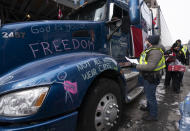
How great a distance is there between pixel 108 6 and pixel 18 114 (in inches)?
99.5

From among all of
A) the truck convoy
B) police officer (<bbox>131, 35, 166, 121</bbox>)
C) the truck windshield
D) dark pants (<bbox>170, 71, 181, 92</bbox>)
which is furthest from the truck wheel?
dark pants (<bbox>170, 71, 181, 92</bbox>)

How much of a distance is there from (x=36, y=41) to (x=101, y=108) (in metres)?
1.24

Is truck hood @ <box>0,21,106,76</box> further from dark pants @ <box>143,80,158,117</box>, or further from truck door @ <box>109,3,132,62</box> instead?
dark pants @ <box>143,80,158,117</box>

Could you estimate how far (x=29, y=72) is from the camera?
1.26 m

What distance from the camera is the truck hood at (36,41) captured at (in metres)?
1.39

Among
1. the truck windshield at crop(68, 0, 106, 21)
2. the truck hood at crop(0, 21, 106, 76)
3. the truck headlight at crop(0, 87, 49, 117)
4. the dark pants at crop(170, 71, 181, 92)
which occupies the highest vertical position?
the truck windshield at crop(68, 0, 106, 21)

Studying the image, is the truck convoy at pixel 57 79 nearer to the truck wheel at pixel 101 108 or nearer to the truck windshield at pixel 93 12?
the truck wheel at pixel 101 108

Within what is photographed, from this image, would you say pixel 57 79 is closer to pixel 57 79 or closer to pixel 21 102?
pixel 57 79

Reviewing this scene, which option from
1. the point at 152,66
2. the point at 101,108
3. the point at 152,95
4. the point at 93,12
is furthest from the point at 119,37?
the point at 101,108

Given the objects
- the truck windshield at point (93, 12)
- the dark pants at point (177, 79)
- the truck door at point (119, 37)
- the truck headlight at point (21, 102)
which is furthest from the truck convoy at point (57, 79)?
the dark pants at point (177, 79)

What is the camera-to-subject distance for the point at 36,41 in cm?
154

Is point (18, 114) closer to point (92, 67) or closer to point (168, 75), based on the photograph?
point (92, 67)

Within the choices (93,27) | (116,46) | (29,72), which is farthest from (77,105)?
(116,46)

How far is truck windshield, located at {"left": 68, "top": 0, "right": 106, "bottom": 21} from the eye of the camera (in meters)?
2.64
